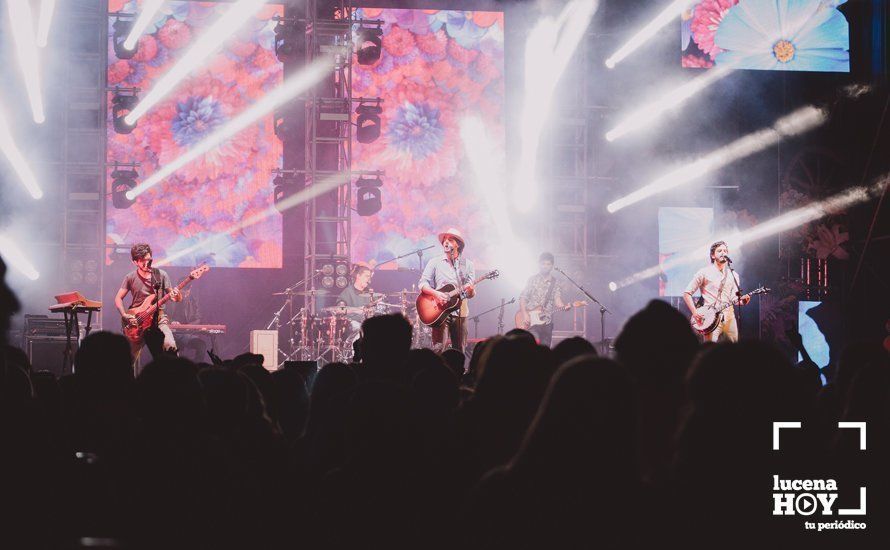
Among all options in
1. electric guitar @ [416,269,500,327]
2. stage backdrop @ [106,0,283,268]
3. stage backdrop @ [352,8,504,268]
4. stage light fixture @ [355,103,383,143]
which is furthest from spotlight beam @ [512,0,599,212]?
electric guitar @ [416,269,500,327]

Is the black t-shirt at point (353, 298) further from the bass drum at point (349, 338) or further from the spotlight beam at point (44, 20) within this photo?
the spotlight beam at point (44, 20)

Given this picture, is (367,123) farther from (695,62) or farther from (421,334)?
(695,62)

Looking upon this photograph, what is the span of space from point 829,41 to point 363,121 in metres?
8.53

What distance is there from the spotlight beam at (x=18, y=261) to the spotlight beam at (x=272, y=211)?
1907 millimetres

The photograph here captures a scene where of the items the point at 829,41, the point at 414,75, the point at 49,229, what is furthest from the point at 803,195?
the point at 49,229

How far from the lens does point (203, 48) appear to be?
14258mm

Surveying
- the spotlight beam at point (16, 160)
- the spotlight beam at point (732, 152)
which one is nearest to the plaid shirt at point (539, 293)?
the spotlight beam at point (732, 152)

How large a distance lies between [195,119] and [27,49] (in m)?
2.75

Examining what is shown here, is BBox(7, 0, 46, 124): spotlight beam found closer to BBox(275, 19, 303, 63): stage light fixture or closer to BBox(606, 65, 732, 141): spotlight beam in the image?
BBox(275, 19, 303, 63): stage light fixture

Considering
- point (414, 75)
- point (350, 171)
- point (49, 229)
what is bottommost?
point (49, 229)

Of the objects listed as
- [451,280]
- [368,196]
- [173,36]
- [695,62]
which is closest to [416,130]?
[368,196]

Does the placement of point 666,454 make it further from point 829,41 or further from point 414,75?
point 829,41

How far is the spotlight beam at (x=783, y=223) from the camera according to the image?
14.8m

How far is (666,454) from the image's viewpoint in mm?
2752
